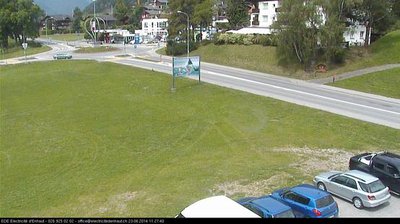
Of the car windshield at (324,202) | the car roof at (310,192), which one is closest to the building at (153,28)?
the car roof at (310,192)

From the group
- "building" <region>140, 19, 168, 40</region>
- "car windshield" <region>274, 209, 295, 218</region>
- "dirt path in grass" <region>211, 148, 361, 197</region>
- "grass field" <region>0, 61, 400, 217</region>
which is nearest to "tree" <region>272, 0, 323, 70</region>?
"grass field" <region>0, 61, 400, 217</region>

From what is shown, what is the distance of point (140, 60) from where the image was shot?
228 ft

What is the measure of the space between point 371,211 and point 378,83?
30.5 m

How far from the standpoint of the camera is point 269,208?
13789 mm

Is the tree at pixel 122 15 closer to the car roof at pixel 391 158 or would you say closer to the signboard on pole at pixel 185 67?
the signboard on pole at pixel 185 67

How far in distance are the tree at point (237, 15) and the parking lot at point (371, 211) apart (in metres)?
77.3

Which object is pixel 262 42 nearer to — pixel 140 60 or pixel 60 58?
pixel 140 60

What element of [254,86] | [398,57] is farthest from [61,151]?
[398,57]

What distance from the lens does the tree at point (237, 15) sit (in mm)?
91688

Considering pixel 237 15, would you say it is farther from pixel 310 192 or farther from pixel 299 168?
pixel 310 192

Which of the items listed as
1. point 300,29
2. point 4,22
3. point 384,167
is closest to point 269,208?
point 384,167

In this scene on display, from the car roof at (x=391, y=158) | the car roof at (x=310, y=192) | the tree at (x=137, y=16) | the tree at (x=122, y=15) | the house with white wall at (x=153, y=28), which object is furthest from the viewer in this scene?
the tree at (x=122, y=15)

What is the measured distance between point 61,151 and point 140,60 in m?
44.3

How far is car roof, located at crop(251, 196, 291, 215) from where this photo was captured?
1365 centimetres
